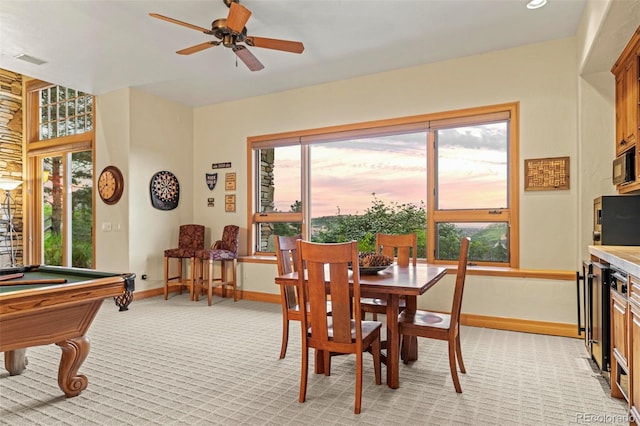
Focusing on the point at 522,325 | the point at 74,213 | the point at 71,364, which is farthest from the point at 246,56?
the point at 74,213

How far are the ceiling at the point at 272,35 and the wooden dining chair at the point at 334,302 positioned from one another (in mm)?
2267

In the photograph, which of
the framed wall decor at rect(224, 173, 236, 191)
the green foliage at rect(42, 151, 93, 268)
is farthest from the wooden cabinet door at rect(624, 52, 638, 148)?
the green foliage at rect(42, 151, 93, 268)

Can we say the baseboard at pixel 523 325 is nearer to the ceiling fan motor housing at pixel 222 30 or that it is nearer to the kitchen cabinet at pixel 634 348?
the kitchen cabinet at pixel 634 348

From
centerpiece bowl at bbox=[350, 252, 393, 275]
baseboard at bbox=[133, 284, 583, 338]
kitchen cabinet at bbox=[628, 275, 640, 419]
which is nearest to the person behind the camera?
kitchen cabinet at bbox=[628, 275, 640, 419]

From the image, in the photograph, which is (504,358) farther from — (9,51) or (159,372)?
(9,51)

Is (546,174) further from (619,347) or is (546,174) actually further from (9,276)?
(9,276)

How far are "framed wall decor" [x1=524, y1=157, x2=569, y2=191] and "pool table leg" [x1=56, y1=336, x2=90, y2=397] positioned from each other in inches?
169

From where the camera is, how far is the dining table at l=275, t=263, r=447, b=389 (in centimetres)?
237

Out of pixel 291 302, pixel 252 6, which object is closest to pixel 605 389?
pixel 291 302

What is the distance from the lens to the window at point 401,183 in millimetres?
4324

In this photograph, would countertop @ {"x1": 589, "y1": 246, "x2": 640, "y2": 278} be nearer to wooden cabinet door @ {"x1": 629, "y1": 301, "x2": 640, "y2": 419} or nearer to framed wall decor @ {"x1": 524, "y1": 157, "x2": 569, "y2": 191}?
wooden cabinet door @ {"x1": 629, "y1": 301, "x2": 640, "y2": 419}

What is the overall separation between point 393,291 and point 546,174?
2.67m

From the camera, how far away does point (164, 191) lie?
5930 millimetres

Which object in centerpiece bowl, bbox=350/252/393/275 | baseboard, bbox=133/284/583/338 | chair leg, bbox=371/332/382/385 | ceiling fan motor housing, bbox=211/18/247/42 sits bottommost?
baseboard, bbox=133/284/583/338
